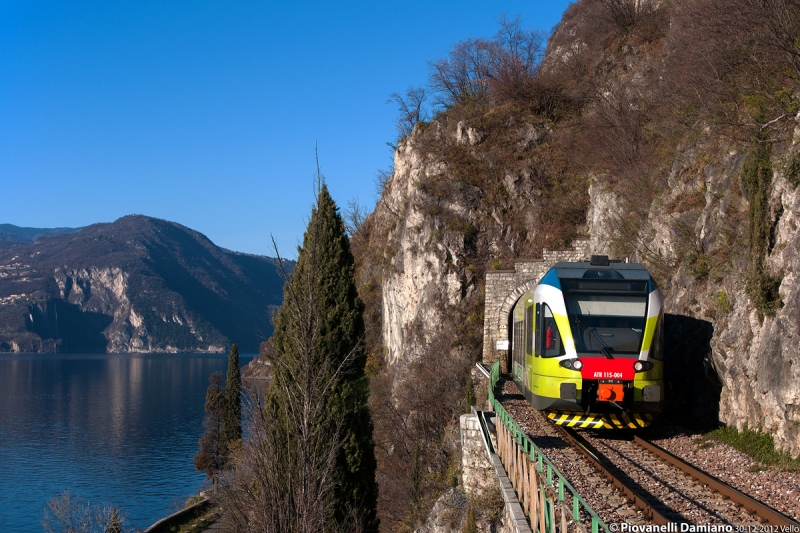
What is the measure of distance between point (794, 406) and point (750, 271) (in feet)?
10.5

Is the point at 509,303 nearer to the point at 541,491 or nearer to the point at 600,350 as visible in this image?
the point at 600,350

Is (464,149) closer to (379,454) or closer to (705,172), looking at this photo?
(379,454)

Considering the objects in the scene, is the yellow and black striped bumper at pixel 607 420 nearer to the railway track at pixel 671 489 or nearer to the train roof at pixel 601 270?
the railway track at pixel 671 489

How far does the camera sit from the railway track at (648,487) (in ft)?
Result: 25.2

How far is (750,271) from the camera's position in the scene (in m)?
12.5

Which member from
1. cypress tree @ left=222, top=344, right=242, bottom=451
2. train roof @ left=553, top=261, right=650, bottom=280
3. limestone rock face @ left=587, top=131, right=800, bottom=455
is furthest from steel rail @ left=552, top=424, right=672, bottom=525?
cypress tree @ left=222, top=344, right=242, bottom=451

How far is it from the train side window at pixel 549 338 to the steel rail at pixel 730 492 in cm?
228

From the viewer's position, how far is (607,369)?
11891 millimetres

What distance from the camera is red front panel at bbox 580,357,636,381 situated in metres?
11.9

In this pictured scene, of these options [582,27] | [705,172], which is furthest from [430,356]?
[582,27]

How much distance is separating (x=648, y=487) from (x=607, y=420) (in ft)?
10.5

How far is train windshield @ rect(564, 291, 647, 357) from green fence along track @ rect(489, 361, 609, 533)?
2.06 meters

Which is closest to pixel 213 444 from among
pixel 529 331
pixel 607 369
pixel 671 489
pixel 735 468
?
pixel 529 331

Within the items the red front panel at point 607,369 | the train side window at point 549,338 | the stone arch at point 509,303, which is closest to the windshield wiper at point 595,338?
the red front panel at point 607,369
